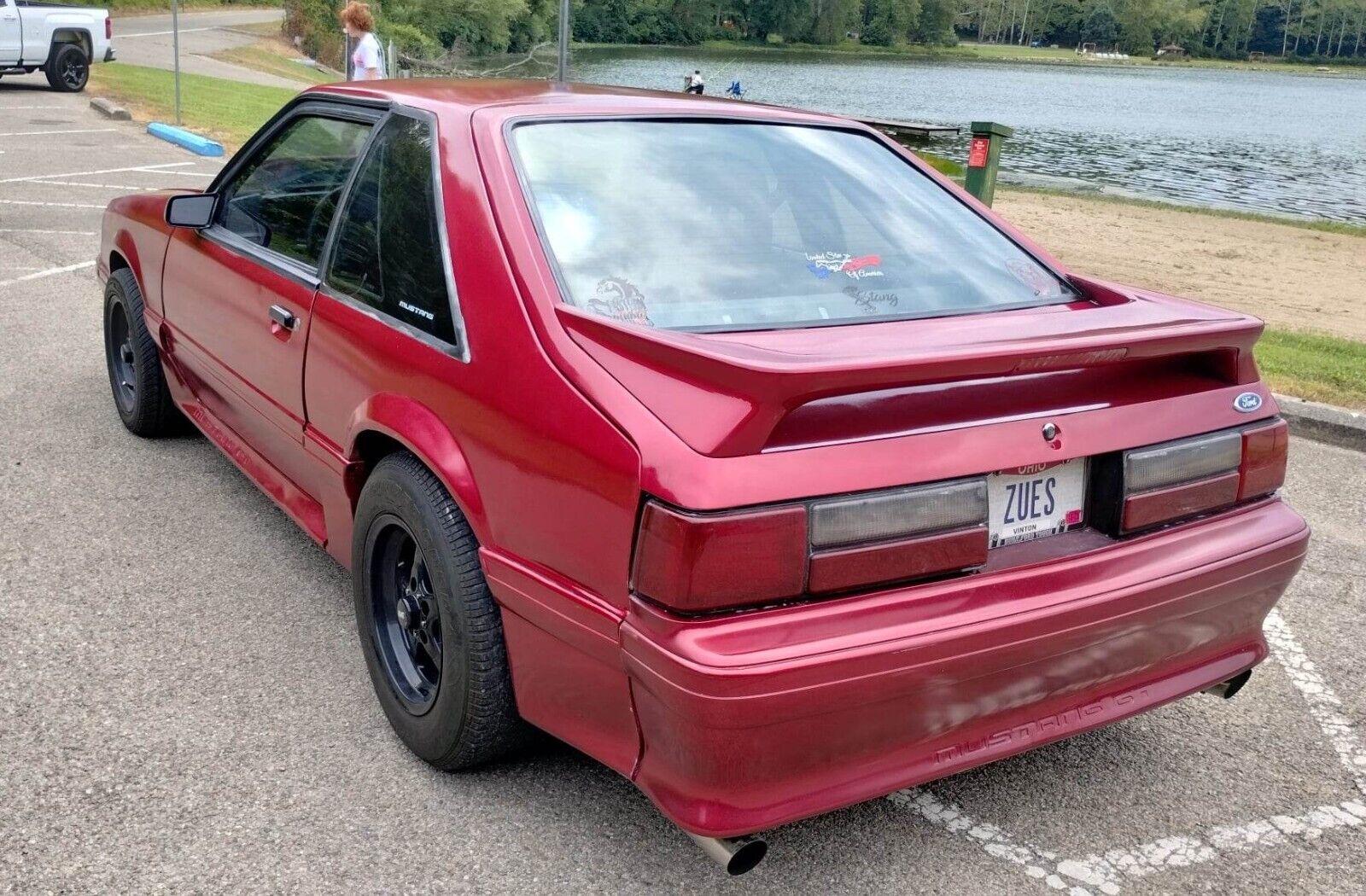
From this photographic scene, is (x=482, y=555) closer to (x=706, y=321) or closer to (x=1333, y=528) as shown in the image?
(x=706, y=321)

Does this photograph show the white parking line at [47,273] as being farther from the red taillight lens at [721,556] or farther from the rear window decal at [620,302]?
the red taillight lens at [721,556]

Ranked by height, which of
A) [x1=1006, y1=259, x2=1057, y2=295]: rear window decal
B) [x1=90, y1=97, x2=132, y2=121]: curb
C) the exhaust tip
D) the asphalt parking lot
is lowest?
the asphalt parking lot

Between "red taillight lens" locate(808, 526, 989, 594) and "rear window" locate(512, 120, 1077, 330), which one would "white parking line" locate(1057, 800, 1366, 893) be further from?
"rear window" locate(512, 120, 1077, 330)

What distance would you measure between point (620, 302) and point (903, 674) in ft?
3.18

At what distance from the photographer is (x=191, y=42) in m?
35.1

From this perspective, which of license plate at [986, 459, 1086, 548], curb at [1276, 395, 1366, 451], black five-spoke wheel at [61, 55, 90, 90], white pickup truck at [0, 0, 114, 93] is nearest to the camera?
license plate at [986, 459, 1086, 548]

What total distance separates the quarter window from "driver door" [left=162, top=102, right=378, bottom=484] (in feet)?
0.49

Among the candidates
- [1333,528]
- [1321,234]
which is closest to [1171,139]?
[1321,234]

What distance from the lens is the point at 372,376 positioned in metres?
2.99

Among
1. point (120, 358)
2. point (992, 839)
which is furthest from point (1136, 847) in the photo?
point (120, 358)

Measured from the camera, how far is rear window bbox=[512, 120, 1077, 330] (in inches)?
105

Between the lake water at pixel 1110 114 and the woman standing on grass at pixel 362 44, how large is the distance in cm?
846

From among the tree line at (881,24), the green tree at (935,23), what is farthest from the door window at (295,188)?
the green tree at (935,23)

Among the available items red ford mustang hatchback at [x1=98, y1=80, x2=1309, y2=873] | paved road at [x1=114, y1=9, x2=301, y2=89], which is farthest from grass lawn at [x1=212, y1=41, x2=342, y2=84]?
red ford mustang hatchback at [x1=98, y1=80, x2=1309, y2=873]
